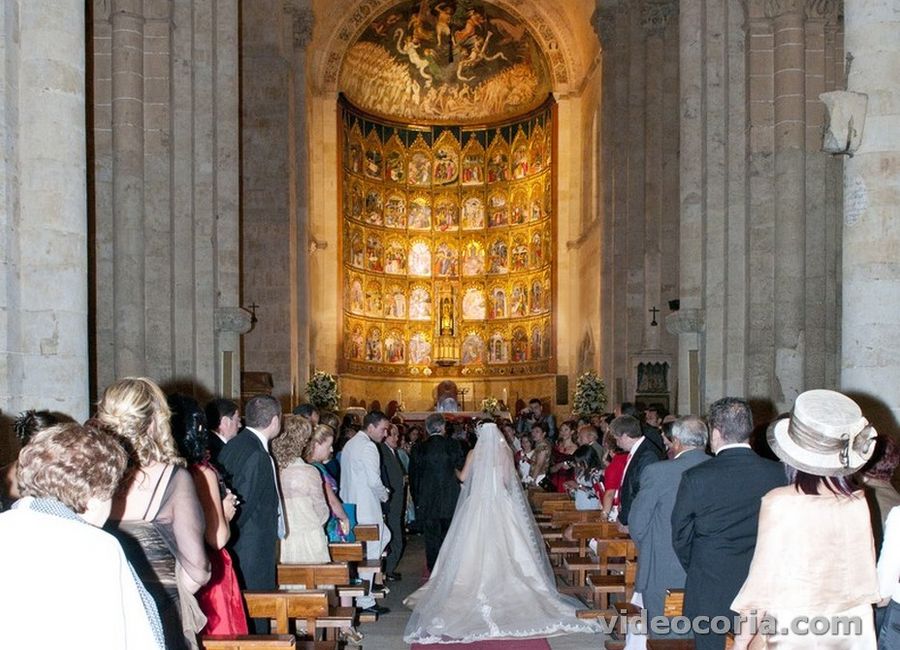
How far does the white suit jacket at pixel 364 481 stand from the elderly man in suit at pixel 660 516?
4364 millimetres

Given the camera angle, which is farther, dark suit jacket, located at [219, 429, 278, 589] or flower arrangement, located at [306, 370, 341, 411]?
flower arrangement, located at [306, 370, 341, 411]

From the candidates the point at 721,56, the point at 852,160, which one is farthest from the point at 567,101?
the point at 852,160

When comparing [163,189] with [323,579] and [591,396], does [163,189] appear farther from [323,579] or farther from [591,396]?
[591,396]

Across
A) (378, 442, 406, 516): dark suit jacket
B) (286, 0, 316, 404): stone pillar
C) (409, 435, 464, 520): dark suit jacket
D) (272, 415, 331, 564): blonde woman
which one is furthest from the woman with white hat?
(286, 0, 316, 404): stone pillar

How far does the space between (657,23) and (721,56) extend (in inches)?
403

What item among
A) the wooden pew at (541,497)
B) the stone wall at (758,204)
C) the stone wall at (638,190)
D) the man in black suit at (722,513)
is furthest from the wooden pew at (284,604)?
the stone wall at (638,190)

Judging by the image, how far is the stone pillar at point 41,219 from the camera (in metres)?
7.09

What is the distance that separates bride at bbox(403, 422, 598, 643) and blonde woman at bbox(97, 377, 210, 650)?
5.10 metres

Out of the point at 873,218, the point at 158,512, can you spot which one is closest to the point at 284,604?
the point at 158,512

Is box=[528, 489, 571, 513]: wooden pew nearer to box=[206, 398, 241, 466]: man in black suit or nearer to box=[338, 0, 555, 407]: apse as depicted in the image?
box=[206, 398, 241, 466]: man in black suit

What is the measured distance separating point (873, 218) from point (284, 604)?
198 inches

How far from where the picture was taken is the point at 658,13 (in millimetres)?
24562

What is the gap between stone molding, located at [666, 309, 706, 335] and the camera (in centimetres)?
1487

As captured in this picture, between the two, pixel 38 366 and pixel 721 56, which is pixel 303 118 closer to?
pixel 721 56
